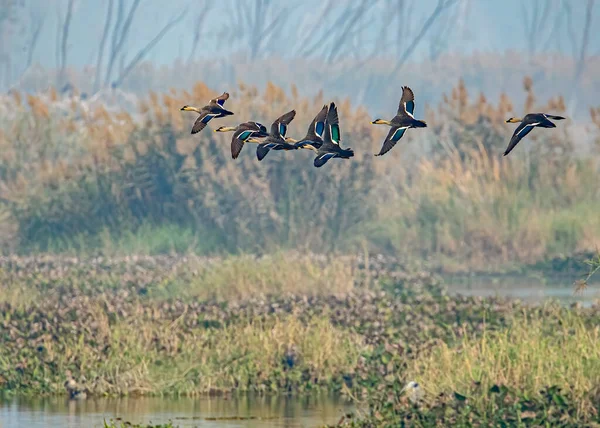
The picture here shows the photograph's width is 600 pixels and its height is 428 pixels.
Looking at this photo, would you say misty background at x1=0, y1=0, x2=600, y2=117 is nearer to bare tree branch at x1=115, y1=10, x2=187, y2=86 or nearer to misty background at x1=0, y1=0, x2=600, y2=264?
bare tree branch at x1=115, y1=10, x2=187, y2=86

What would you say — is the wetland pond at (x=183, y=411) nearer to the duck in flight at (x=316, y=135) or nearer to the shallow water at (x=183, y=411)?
the shallow water at (x=183, y=411)

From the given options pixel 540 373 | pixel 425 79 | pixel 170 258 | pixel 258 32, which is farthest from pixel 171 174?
pixel 258 32

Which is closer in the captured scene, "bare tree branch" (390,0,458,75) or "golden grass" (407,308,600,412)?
"golden grass" (407,308,600,412)

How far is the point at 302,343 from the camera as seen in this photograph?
18688 millimetres

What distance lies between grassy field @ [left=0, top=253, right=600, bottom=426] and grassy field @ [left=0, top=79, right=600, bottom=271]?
7.31 meters

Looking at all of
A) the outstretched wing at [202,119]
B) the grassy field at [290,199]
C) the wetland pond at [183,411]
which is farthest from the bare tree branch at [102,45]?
the outstretched wing at [202,119]

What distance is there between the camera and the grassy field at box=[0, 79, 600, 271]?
34.3 metres

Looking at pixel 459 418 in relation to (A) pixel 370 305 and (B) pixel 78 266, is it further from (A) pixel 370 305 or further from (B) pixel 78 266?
(B) pixel 78 266

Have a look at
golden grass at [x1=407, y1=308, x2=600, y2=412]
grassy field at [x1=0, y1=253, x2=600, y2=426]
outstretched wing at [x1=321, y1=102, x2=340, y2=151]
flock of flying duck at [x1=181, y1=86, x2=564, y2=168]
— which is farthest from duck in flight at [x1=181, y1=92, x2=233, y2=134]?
golden grass at [x1=407, y1=308, x2=600, y2=412]

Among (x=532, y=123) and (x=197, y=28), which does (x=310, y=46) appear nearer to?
(x=197, y=28)

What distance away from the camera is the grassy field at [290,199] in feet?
113

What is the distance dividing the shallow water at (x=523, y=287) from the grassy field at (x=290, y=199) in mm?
1487

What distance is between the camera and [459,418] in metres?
14.4

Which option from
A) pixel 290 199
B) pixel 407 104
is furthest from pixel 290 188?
pixel 407 104
